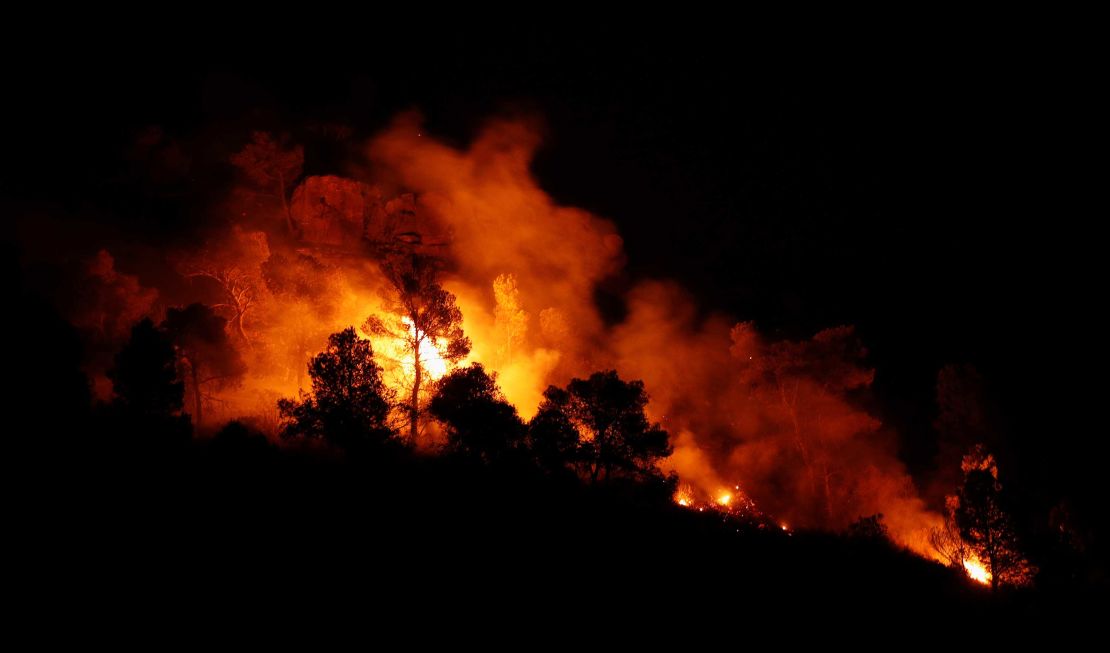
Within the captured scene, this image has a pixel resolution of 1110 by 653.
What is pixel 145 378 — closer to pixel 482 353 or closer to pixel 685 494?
pixel 482 353

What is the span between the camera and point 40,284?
967 inches

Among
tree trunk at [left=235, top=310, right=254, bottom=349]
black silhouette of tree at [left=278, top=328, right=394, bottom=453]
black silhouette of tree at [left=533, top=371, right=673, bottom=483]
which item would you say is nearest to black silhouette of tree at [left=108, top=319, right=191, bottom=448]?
black silhouette of tree at [left=278, top=328, right=394, bottom=453]

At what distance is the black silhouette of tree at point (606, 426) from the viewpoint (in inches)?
797

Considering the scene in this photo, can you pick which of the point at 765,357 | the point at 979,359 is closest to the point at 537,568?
the point at 765,357

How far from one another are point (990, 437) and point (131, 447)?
4586cm

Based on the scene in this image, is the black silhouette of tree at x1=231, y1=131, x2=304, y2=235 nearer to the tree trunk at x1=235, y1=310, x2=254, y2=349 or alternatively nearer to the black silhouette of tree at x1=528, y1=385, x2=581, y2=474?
the tree trunk at x1=235, y1=310, x2=254, y2=349

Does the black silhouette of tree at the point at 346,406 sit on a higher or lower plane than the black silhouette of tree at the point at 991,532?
higher

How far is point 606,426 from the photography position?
2050 centimetres

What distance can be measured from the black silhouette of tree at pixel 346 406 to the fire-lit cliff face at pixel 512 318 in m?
5.88

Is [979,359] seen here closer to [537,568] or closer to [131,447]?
[537,568]

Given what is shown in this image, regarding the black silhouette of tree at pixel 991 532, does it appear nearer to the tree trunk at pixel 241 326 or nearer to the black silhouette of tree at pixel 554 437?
the black silhouette of tree at pixel 554 437

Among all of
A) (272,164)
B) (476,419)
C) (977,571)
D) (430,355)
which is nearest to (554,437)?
(476,419)

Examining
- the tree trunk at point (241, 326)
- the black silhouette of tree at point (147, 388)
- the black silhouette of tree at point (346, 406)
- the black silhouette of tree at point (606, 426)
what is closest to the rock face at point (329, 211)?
the tree trunk at point (241, 326)

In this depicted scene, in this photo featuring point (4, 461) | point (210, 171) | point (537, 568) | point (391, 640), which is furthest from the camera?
point (210, 171)
